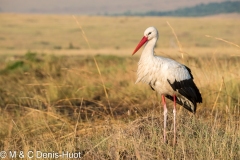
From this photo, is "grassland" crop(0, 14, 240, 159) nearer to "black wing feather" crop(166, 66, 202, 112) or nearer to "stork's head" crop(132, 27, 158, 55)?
"black wing feather" crop(166, 66, 202, 112)

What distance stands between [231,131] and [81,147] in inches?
61.8

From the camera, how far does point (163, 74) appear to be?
5762mm

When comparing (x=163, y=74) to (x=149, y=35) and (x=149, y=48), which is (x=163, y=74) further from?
(x=149, y=35)

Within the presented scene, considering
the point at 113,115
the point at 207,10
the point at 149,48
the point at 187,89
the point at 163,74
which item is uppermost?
the point at 207,10

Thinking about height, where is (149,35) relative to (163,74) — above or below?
above

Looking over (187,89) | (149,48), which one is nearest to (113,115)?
(187,89)

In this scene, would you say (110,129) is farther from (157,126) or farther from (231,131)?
(231,131)

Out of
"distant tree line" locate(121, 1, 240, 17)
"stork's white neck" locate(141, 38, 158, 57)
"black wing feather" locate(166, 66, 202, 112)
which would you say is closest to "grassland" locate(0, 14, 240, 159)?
"black wing feather" locate(166, 66, 202, 112)

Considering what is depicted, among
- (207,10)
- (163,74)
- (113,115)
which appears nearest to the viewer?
(163,74)

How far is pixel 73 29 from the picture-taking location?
6606cm

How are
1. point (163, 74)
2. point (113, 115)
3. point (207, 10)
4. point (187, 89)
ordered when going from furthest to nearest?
point (207, 10) → point (113, 115) → point (187, 89) → point (163, 74)

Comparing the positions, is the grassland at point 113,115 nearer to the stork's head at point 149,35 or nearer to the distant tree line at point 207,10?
the stork's head at point 149,35

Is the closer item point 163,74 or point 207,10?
point 163,74

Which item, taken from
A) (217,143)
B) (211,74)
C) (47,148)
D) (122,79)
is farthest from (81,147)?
(122,79)
